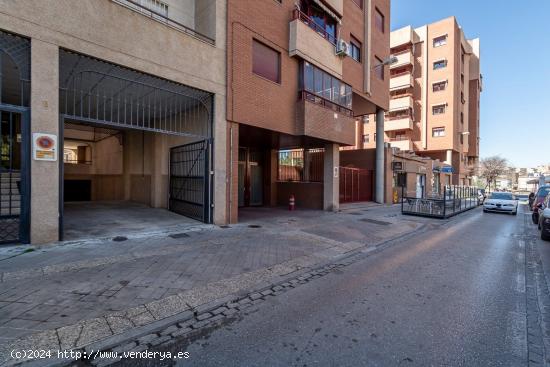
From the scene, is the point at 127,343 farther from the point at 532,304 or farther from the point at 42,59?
the point at 42,59

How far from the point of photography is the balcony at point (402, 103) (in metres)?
35.2

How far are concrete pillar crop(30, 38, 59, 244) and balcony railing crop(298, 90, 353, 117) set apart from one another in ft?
27.8

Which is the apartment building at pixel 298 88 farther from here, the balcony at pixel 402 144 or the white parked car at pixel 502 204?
the balcony at pixel 402 144

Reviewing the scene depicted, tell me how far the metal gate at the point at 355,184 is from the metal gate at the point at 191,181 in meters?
10.4

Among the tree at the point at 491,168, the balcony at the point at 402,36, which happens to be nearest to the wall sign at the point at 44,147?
the balcony at the point at 402,36

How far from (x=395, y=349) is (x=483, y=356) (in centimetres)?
88

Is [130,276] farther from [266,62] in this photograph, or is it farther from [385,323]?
[266,62]

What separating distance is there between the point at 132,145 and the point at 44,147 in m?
10.2

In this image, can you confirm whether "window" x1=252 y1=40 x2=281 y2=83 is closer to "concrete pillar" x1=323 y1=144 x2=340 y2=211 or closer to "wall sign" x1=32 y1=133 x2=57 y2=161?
"concrete pillar" x1=323 y1=144 x2=340 y2=211

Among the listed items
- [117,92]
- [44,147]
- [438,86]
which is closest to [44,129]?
[44,147]

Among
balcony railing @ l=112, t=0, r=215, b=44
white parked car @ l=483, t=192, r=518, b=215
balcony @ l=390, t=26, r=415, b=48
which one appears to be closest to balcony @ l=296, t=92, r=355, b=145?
balcony railing @ l=112, t=0, r=215, b=44

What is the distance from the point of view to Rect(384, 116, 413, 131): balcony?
35.0 m

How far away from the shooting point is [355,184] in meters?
19.2

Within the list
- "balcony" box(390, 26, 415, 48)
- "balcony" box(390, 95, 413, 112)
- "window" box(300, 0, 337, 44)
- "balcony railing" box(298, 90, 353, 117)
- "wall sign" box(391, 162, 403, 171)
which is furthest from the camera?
"balcony" box(390, 26, 415, 48)
